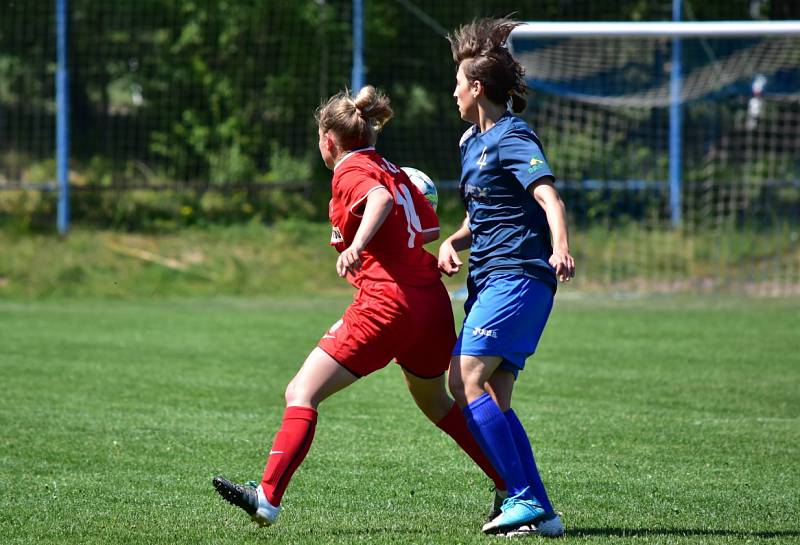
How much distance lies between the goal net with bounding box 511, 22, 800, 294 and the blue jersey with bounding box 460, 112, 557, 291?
1187cm

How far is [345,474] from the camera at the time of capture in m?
6.00

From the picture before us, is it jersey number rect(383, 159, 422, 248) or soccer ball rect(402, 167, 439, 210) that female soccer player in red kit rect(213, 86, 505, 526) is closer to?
jersey number rect(383, 159, 422, 248)

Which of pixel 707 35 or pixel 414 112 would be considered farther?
pixel 414 112

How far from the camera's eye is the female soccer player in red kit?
181 inches

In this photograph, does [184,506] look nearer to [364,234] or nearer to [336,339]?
[336,339]

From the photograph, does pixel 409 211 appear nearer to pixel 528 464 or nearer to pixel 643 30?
pixel 528 464

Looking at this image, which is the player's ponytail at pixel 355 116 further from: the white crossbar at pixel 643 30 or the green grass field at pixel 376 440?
the white crossbar at pixel 643 30

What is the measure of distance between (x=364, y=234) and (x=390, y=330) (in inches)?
16.6

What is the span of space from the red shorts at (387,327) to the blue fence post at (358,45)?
1499cm

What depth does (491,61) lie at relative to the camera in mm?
4660

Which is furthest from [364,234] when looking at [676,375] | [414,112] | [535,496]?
[414,112]

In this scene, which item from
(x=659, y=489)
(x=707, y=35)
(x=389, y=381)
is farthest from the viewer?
(x=707, y=35)

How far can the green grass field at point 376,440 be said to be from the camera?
16.2 ft

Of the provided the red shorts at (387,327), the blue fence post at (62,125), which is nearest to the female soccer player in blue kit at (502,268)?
the red shorts at (387,327)
